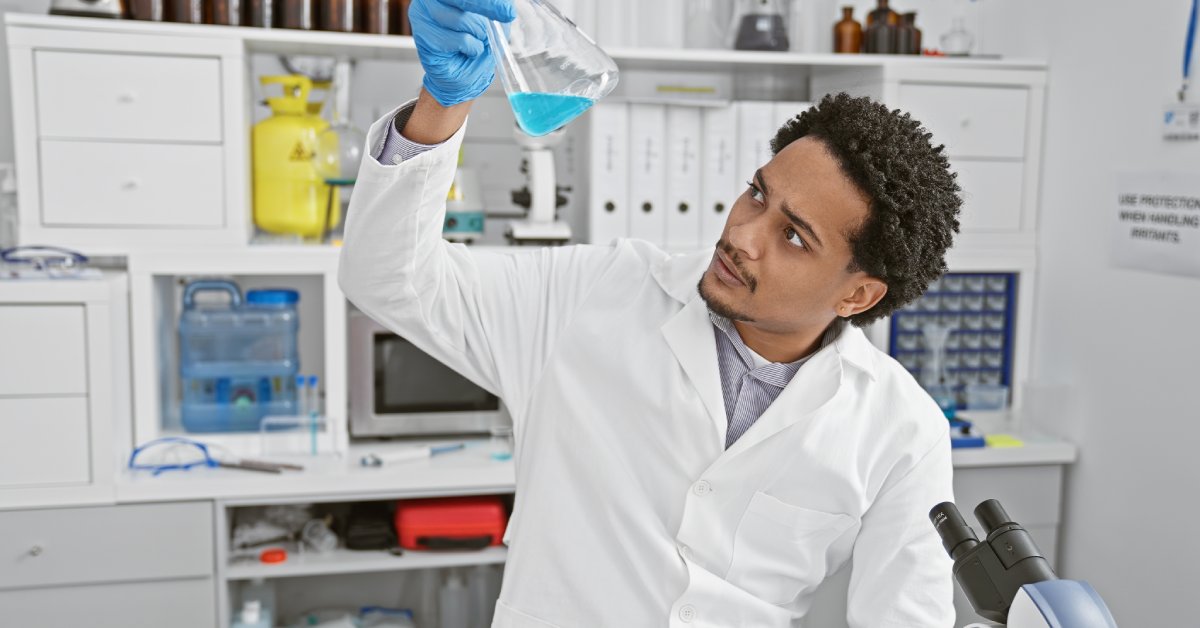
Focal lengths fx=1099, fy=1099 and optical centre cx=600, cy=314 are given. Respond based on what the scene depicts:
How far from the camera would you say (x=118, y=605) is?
2.12 m

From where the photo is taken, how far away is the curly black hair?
1.23 metres

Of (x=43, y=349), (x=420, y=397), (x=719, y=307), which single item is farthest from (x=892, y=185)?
(x=43, y=349)

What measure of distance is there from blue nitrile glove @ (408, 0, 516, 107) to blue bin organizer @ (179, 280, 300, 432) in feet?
4.89

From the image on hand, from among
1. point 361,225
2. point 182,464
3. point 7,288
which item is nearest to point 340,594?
point 182,464

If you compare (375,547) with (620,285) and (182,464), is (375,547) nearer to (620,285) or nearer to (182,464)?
(182,464)

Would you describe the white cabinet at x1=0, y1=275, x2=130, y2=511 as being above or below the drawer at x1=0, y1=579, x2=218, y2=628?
above

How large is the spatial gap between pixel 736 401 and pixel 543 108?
1.52 feet

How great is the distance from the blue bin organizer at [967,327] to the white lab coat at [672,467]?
134 cm

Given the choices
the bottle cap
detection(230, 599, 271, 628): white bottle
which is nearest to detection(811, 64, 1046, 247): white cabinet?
the bottle cap

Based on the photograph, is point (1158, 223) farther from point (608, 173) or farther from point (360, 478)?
point (360, 478)

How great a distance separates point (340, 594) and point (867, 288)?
76.0 inches

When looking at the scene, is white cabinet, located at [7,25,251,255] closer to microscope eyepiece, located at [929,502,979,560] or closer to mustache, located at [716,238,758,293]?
mustache, located at [716,238,758,293]

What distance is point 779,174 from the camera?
126cm

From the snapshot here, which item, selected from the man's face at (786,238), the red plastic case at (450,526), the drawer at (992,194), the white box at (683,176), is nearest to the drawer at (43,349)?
the red plastic case at (450,526)
